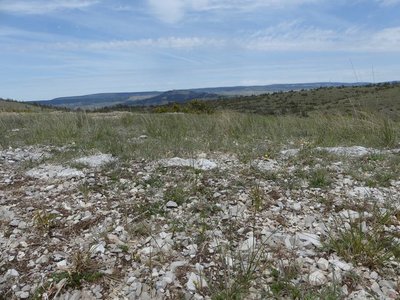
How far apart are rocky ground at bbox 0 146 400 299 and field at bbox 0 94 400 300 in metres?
0.01

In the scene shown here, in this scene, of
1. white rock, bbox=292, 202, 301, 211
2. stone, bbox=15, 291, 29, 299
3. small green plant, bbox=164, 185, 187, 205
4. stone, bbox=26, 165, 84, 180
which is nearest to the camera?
stone, bbox=15, 291, 29, 299

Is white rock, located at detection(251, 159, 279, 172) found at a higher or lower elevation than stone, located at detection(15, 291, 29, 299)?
higher

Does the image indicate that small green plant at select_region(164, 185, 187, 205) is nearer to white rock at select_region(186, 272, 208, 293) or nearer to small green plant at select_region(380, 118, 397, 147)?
white rock at select_region(186, 272, 208, 293)

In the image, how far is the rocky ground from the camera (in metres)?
2.55

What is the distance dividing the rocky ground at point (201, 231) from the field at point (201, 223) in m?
0.01

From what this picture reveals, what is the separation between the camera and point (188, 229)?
10.8 feet

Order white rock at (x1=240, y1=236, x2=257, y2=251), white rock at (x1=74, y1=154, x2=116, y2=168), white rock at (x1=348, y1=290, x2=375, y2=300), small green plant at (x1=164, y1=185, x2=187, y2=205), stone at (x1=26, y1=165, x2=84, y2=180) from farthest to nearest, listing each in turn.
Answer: white rock at (x1=74, y1=154, x2=116, y2=168), stone at (x1=26, y1=165, x2=84, y2=180), small green plant at (x1=164, y1=185, x2=187, y2=205), white rock at (x1=240, y1=236, x2=257, y2=251), white rock at (x1=348, y1=290, x2=375, y2=300)

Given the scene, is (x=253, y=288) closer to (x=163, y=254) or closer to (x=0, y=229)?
(x=163, y=254)

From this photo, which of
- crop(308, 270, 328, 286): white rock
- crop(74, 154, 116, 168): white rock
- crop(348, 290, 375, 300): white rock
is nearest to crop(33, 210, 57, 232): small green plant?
crop(74, 154, 116, 168): white rock

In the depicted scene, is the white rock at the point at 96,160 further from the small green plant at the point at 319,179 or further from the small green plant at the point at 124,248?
the small green plant at the point at 319,179

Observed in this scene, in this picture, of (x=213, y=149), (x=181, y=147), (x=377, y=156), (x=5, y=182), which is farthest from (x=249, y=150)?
(x=5, y=182)

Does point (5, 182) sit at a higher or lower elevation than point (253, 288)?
higher

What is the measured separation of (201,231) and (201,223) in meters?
0.15

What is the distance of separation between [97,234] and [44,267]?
0.55m
